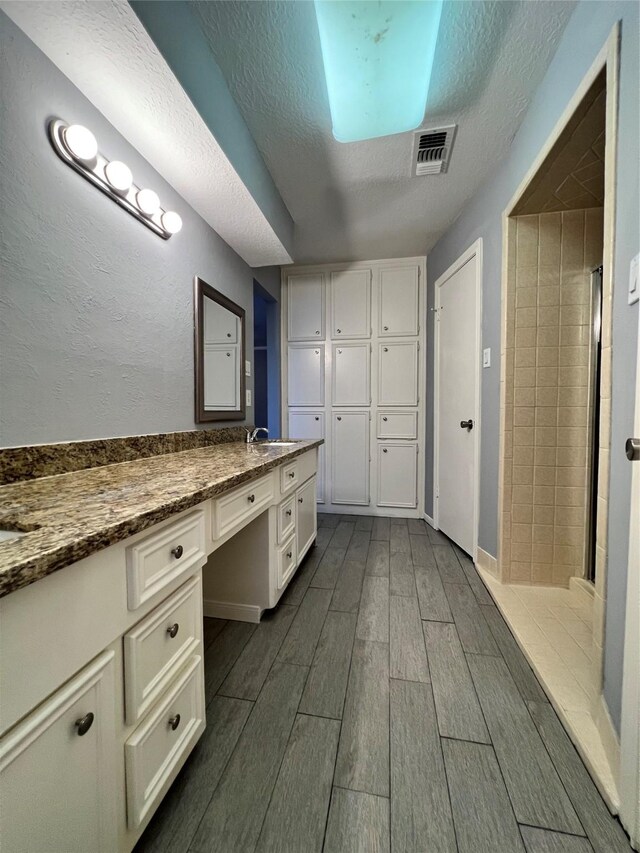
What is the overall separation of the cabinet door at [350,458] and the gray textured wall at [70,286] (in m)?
1.81

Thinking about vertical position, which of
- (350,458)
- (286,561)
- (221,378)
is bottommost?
(286,561)

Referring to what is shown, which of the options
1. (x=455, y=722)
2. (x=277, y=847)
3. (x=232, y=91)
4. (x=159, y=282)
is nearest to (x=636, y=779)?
(x=455, y=722)

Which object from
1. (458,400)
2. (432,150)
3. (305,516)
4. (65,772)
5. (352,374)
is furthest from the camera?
(352,374)

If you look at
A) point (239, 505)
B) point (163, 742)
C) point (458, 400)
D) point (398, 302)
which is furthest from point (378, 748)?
point (398, 302)

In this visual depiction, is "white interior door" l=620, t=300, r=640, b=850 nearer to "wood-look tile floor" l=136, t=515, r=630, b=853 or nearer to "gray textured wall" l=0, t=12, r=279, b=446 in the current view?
"wood-look tile floor" l=136, t=515, r=630, b=853

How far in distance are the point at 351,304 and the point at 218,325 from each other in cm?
153

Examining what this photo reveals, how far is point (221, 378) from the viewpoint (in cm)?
188

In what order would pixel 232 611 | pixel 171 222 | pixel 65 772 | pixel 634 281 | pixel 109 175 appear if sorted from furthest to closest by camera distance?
pixel 232 611 < pixel 171 222 < pixel 109 175 < pixel 634 281 < pixel 65 772

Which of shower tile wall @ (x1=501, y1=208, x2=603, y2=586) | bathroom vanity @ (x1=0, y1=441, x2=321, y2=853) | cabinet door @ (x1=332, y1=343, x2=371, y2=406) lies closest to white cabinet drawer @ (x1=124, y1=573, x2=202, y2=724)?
bathroom vanity @ (x1=0, y1=441, x2=321, y2=853)

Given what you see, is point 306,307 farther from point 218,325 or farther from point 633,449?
point 633,449

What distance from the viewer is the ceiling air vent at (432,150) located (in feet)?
4.87

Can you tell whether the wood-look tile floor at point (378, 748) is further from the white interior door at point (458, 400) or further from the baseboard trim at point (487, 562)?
the white interior door at point (458, 400)

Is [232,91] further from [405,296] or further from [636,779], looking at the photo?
[636,779]

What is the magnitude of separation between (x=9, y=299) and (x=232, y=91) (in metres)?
1.25
